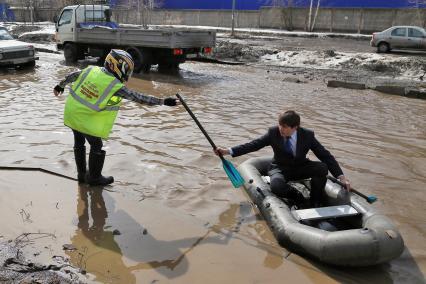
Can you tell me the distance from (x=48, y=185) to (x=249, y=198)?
237 cm

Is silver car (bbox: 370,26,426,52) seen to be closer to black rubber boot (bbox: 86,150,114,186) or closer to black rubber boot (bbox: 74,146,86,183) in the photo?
black rubber boot (bbox: 86,150,114,186)

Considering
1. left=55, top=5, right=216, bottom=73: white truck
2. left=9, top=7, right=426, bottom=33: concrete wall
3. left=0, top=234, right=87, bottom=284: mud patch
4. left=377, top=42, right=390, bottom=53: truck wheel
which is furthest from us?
left=9, top=7, right=426, bottom=33: concrete wall

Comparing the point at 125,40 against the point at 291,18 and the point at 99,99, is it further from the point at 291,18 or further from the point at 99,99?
the point at 291,18

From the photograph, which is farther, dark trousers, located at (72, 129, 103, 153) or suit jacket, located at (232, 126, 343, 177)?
dark trousers, located at (72, 129, 103, 153)

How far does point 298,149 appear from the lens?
4.86 meters

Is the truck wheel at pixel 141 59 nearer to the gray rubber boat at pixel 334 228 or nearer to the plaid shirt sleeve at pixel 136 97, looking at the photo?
the plaid shirt sleeve at pixel 136 97

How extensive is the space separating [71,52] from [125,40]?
336cm

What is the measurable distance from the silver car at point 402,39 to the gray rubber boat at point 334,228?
1843 centimetres

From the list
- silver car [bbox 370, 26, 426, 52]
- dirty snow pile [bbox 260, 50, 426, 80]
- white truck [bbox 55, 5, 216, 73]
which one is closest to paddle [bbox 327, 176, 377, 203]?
white truck [bbox 55, 5, 216, 73]

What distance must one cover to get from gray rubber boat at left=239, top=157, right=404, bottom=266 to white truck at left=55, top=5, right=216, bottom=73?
10.3m

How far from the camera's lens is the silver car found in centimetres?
2105

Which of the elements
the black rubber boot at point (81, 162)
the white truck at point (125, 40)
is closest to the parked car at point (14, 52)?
the white truck at point (125, 40)

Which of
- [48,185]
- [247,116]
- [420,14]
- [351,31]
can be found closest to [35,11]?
[351,31]

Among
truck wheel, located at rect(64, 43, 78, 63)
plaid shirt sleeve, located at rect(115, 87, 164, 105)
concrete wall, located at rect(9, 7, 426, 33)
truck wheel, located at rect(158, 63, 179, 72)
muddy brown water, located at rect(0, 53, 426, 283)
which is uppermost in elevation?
concrete wall, located at rect(9, 7, 426, 33)
